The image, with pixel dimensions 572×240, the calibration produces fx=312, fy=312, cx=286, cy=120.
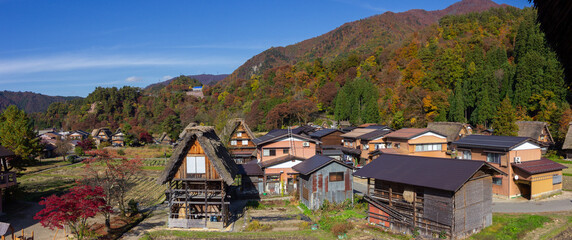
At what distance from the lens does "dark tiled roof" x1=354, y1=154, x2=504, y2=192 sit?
13.6 meters

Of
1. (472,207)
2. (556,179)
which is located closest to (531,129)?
(556,179)

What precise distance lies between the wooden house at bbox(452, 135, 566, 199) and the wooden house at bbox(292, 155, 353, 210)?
437 inches

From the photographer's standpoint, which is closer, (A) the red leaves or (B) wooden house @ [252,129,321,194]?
(A) the red leaves

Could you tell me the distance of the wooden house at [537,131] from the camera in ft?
108

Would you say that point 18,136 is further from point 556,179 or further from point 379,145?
point 556,179

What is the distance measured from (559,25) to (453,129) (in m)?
36.8

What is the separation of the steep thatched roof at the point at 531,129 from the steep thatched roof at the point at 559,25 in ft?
120

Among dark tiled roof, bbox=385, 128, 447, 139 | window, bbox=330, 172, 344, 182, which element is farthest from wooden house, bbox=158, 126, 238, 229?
dark tiled roof, bbox=385, 128, 447, 139

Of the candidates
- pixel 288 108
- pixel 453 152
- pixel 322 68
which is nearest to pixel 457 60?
pixel 453 152

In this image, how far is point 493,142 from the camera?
906 inches

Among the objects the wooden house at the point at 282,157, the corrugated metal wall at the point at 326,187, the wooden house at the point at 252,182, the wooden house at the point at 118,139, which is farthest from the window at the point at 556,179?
the wooden house at the point at 118,139

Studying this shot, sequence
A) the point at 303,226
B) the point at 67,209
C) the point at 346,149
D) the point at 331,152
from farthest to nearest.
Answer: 1. the point at 346,149
2. the point at 331,152
3. the point at 303,226
4. the point at 67,209

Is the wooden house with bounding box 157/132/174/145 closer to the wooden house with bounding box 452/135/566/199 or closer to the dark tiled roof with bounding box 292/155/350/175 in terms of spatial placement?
Answer: the dark tiled roof with bounding box 292/155/350/175

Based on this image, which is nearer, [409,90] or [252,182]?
[252,182]
